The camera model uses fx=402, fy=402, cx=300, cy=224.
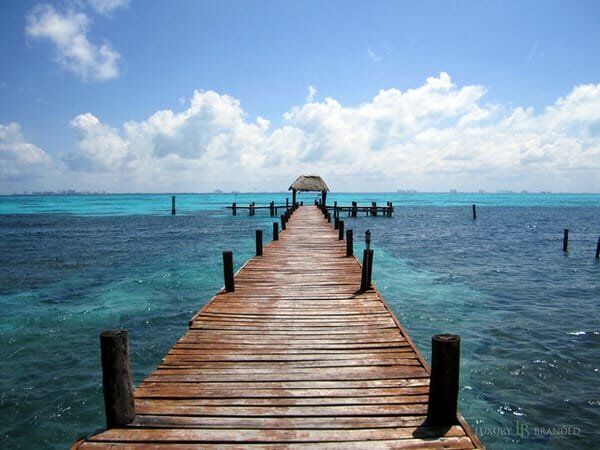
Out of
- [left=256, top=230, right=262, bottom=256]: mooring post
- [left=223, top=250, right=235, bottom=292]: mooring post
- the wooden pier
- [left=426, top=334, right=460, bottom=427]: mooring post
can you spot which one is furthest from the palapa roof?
[left=426, top=334, right=460, bottom=427]: mooring post

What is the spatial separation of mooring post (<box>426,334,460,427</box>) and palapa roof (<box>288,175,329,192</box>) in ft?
120

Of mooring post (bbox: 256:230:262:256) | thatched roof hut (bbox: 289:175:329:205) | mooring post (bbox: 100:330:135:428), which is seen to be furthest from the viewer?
thatched roof hut (bbox: 289:175:329:205)

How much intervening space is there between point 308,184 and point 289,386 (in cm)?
3723

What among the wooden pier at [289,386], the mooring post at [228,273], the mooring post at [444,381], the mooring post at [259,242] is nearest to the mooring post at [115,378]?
the wooden pier at [289,386]

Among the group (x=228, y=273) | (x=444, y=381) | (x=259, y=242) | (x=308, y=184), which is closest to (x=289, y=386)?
(x=444, y=381)

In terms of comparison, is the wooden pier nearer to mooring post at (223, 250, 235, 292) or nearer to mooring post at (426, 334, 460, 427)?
mooring post at (426, 334, 460, 427)

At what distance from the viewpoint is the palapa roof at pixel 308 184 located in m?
40.9

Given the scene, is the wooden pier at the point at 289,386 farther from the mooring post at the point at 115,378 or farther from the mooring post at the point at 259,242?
the mooring post at the point at 259,242

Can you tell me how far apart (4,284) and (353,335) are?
16277 millimetres

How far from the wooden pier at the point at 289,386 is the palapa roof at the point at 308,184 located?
32.5 m

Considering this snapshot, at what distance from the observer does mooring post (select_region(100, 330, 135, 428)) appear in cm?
409

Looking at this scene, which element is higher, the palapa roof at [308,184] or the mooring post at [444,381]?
the palapa roof at [308,184]

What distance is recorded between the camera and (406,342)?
638 cm

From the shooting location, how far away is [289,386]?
16.4ft
